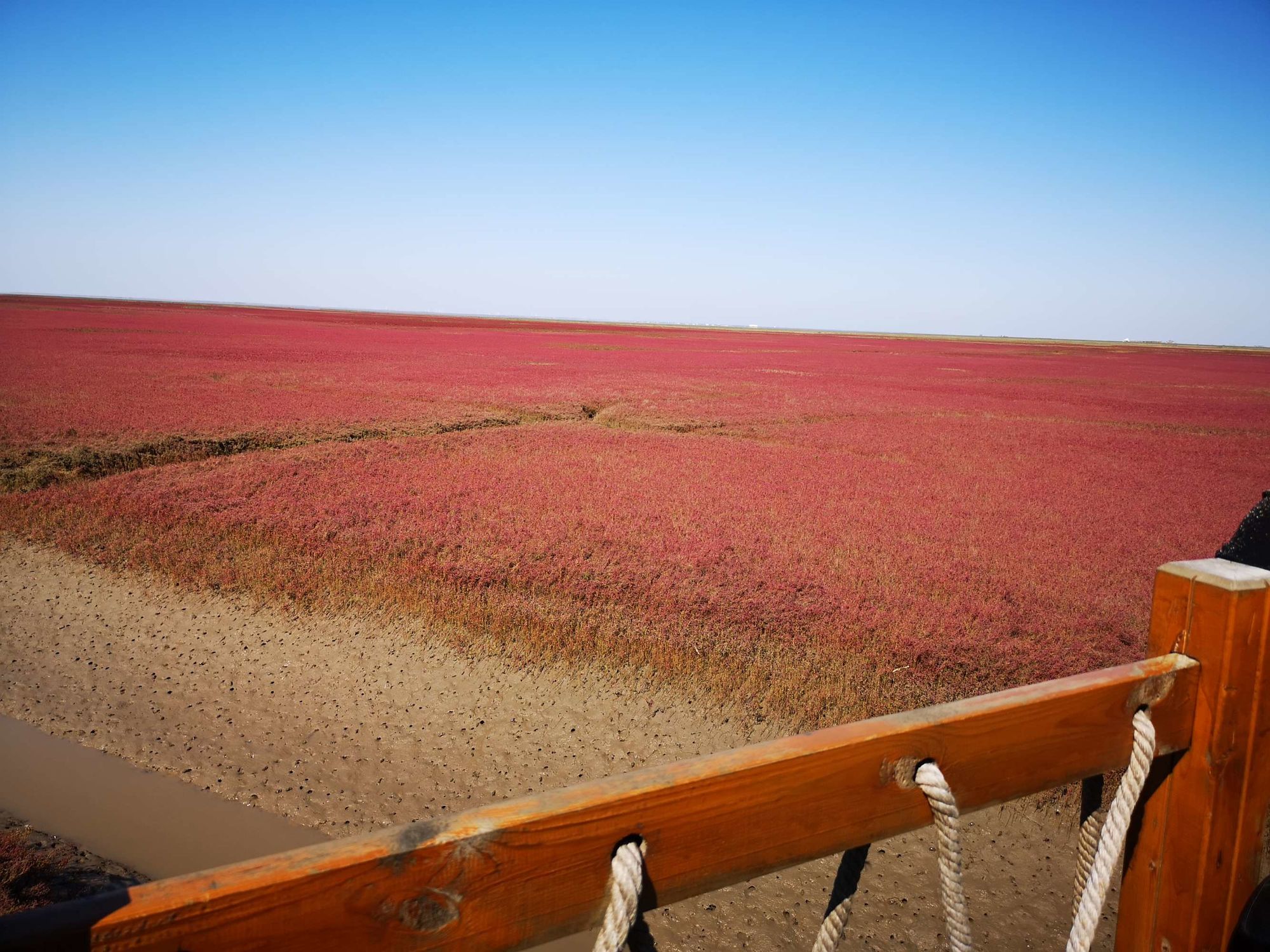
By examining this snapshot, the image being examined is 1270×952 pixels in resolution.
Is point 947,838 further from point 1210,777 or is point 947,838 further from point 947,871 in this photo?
point 1210,777

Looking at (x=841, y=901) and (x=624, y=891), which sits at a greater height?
(x=624, y=891)

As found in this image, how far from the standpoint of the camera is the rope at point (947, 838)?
1272mm

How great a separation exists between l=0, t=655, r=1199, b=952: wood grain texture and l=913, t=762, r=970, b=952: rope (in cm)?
3

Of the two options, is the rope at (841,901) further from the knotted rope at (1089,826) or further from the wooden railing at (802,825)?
the knotted rope at (1089,826)

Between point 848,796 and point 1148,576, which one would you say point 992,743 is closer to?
point 848,796

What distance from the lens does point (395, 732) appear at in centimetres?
567

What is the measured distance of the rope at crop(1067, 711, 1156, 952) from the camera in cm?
138

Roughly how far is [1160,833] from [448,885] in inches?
60.0

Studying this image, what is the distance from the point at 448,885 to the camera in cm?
100

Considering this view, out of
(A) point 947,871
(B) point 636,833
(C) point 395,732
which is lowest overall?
(C) point 395,732

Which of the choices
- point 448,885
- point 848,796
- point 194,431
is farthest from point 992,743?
point 194,431

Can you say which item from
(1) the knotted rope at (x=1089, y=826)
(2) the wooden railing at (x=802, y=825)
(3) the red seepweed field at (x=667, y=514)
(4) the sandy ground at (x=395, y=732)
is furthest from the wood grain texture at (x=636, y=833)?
(3) the red seepweed field at (x=667, y=514)

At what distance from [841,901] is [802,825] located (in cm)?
22

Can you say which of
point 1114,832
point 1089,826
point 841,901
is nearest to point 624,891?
point 841,901
